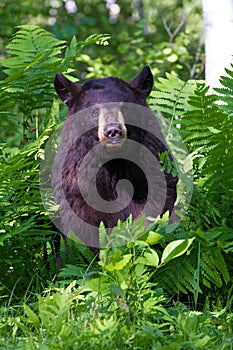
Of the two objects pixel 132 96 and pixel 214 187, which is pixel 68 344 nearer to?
pixel 214 187

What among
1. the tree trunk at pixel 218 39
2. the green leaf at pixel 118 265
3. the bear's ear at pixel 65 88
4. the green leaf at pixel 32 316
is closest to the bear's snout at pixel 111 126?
the bear's ear at pixel 65 88

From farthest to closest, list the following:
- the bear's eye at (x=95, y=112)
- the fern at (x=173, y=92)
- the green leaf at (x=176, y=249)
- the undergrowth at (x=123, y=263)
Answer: the fern at (x=173, y=92), the bear's eye at (x=95, y=112), the green leaf at (x=176, y=249), the undergrowth at (x=123, y=263)

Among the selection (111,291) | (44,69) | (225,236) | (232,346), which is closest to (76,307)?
(111,291)

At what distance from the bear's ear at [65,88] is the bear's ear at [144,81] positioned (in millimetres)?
504

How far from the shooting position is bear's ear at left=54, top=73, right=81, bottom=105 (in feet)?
18.2

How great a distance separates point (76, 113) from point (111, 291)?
2.01m

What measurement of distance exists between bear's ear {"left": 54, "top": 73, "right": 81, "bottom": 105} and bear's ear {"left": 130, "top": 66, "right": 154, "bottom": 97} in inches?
19.9

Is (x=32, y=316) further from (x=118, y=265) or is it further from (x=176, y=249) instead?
(x=176, y=249)

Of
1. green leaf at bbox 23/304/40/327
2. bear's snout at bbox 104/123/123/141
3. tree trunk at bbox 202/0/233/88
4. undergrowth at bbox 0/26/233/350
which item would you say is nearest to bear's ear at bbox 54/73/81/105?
undergrowth at bbox 0/26/233/350

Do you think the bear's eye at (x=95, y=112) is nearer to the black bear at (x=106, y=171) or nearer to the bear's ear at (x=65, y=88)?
the black bear at (x=106, y=171)

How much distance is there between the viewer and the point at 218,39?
7.19 meters

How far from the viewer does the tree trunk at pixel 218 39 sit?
7109 mm

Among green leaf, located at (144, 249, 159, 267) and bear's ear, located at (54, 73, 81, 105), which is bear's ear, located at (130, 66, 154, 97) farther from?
green leaf, located at (144, 249, 159, 267)

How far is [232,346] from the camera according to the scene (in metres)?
3.59
